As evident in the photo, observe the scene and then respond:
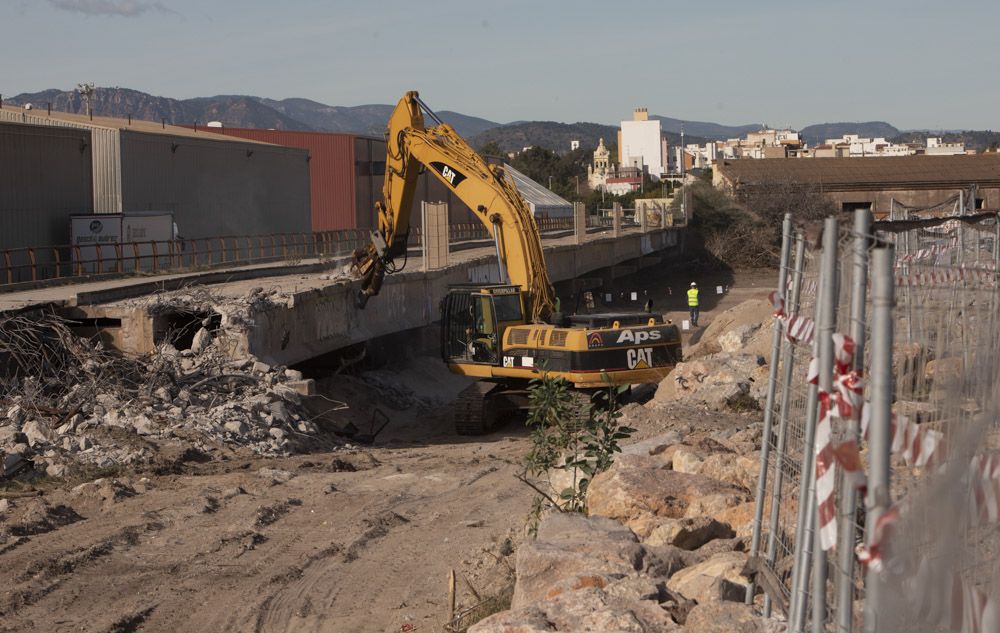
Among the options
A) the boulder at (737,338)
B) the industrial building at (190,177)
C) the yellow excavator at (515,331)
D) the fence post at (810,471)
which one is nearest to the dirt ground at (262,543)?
the yellow excavator at (515,331)

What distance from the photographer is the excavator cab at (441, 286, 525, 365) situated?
2128 centimetres

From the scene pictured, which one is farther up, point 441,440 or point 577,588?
point 577,588

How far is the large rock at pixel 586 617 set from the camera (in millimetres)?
6082

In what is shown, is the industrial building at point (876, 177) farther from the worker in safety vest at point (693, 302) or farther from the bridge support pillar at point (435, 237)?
the bridge support pillar at point (435, 237)

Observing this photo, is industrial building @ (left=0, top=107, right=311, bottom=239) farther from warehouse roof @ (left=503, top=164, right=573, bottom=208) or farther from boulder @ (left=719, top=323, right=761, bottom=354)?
warehouse roof @ (left=503, top=164, right=573, bottom=208)

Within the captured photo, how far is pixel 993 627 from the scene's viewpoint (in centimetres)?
408

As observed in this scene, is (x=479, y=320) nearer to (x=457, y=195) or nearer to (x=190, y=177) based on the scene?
(x=457, y=195)

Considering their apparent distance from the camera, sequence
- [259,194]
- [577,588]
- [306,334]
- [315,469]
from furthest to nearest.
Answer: [259,194], [306,334], [315,469], [577,588]

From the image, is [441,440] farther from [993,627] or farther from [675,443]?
[993,627]

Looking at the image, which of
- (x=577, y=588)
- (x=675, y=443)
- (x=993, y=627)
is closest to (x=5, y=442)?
(x=675, y=443)

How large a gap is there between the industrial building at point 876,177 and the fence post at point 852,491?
69.6m

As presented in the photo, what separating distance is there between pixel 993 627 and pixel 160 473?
12.2 m

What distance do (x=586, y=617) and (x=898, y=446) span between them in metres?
2.37

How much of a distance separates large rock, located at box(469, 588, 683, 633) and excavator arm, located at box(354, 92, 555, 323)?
15.3m
